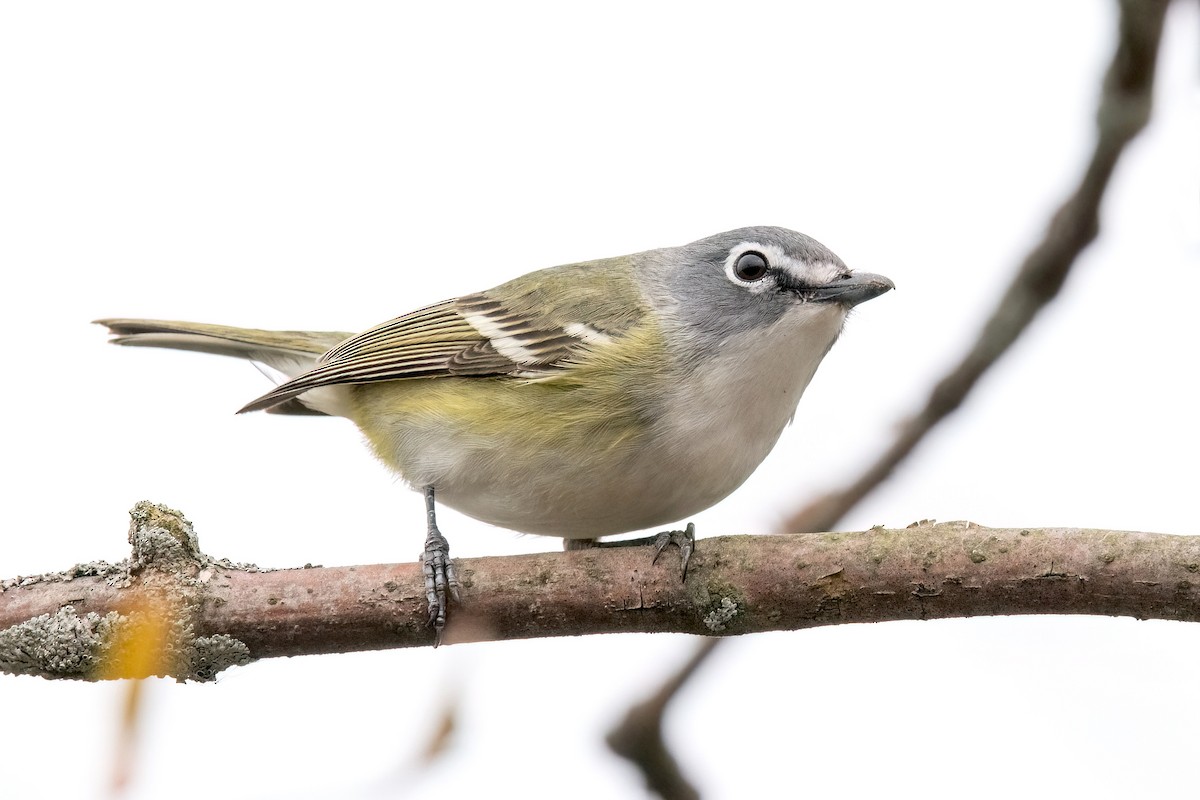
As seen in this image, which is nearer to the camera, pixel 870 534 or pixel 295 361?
pixel 870 534

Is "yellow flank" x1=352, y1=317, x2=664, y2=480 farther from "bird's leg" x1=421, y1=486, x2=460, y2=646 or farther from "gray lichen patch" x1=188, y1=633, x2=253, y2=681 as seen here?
"gray lichen patch" x1=188, y1=633, x2=253, y2=681

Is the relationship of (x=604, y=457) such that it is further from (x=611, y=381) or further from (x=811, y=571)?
(x=811, y=571)

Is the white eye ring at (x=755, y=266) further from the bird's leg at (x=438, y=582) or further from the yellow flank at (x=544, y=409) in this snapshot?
the bird's leg at (x=438, y=582)

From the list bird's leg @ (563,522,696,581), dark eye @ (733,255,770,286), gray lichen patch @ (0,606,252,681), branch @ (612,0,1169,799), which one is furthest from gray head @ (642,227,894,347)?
gray lichen patch @ (0,606,252,681)

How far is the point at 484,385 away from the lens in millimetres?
4754

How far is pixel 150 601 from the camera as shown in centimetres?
358

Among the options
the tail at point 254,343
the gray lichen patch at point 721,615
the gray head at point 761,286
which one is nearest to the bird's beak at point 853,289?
the gray head at point 761,286

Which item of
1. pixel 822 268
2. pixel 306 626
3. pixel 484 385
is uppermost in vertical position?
pixel 822 268

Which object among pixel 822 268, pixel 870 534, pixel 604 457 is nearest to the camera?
pixel 870 534

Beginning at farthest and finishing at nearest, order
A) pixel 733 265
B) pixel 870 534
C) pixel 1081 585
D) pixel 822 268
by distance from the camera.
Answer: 1. pixel 733 265
2. pixel 822 268
3. pixel 870 534
4. pixel 1081 585

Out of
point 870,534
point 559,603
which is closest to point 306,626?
point 559,603

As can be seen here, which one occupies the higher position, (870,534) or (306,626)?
(870,534)

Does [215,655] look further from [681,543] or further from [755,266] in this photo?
[755,266]

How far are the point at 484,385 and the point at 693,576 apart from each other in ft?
4.91
